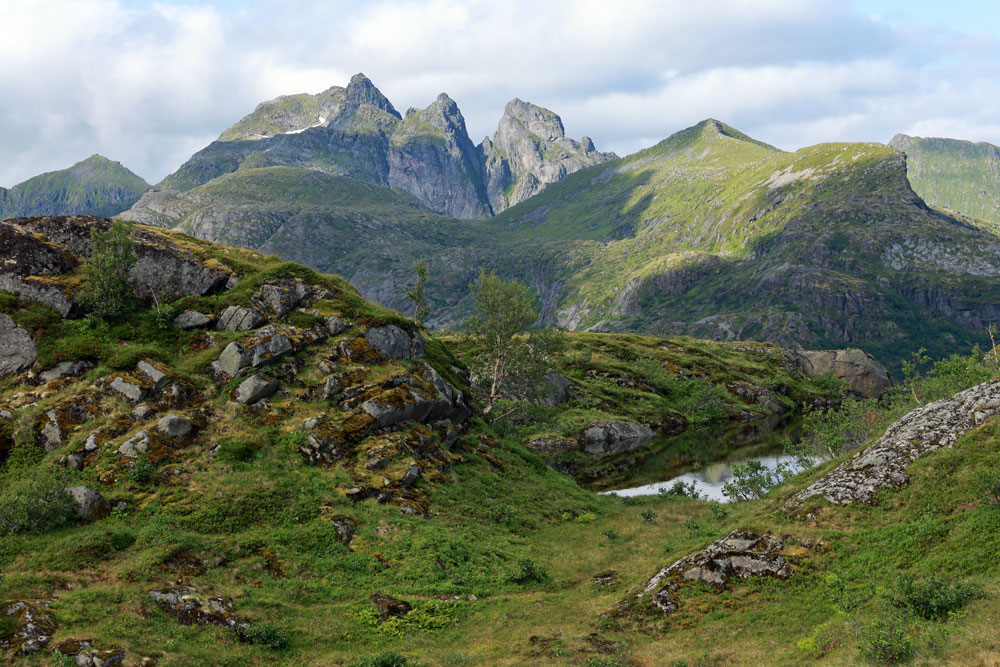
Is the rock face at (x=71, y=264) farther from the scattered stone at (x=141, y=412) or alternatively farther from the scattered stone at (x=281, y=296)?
the scattered stone at (x=141, y=412)

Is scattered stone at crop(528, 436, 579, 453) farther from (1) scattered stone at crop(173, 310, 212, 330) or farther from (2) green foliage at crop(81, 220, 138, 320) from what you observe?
(2) green foliage at crop(81, 220, 138, 320)

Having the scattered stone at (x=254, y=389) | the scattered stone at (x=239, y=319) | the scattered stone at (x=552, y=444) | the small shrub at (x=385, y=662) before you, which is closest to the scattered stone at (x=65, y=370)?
the scattered stone at (x=239, y=319)

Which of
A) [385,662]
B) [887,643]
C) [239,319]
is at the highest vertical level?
[239,319]

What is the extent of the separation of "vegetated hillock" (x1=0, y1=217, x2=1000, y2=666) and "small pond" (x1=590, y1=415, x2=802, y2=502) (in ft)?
52.5

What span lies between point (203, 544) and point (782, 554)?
30249 mm

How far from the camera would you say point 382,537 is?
1303 inches

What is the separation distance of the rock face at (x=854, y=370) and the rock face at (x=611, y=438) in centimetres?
9107

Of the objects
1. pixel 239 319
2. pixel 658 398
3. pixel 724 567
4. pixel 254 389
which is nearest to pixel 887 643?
pixel 724 567

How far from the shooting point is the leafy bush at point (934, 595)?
16.0 meters

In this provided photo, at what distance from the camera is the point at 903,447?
26.7m

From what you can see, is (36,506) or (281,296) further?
(281,296)

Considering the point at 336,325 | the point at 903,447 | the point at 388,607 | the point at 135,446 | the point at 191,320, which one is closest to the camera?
the point at 388,607

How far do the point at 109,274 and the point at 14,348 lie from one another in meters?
9.11

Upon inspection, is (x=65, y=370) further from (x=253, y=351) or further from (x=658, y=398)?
(x=658, y=398)
